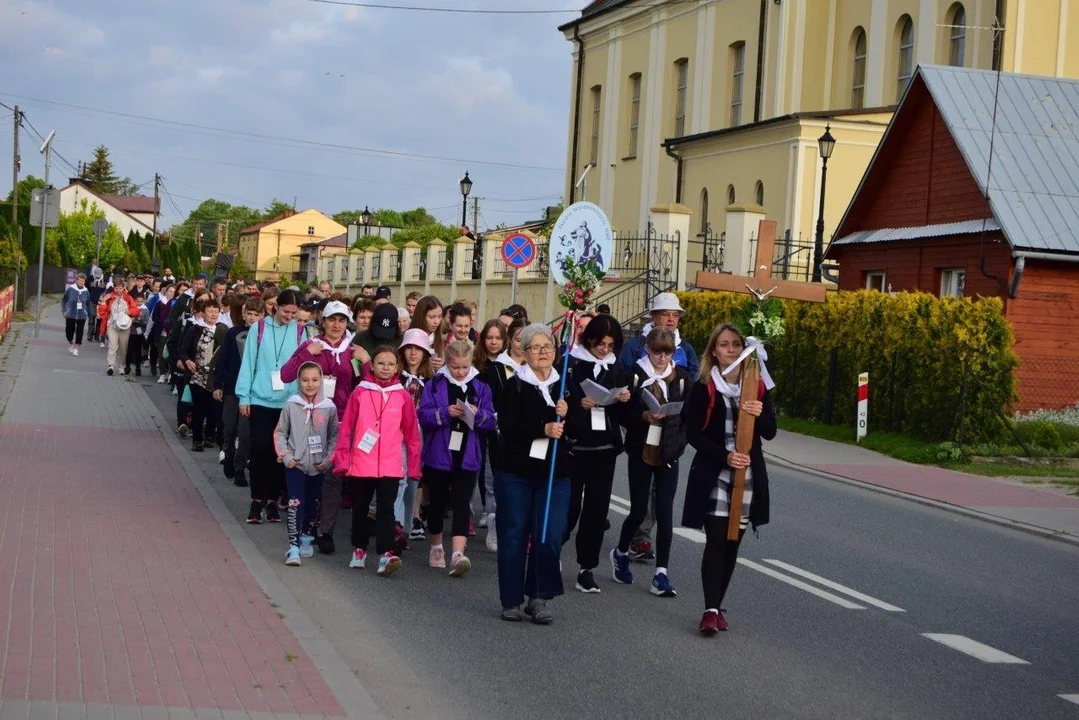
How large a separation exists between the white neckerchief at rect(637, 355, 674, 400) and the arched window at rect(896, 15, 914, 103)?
31.5m

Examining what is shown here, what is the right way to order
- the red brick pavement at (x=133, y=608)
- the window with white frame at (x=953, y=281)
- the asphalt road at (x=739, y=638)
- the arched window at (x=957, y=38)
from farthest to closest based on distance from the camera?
the arched window at (x=957, y=38)
the window with white frame at (x=953, y=281)
the asphalt road at (x=739, y=638)
the red brick pavement at (x=133, y=608)

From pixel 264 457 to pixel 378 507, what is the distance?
185 centimetres

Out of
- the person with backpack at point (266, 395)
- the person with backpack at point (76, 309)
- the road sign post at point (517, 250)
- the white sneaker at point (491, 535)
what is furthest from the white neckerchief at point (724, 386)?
the person with backpack at point (76, 309)

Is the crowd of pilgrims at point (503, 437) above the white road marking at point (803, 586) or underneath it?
above

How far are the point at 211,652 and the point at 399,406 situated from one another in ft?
9.95

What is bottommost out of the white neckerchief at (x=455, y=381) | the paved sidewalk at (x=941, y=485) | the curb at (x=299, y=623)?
the paved sidewalk at (x=941, y=485)

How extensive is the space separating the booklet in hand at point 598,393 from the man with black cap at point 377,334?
253 centimetres

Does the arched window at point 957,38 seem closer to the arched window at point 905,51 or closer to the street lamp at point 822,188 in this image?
the arched window at point 905,51

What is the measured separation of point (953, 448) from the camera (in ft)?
65.1

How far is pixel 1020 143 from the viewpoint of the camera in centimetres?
2645

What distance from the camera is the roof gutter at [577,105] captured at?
56.9 metres

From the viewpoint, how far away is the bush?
2028 centimetres

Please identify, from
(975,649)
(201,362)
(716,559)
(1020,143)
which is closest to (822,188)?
(1020,143)

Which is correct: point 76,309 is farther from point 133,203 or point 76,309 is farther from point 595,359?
point 133,203
